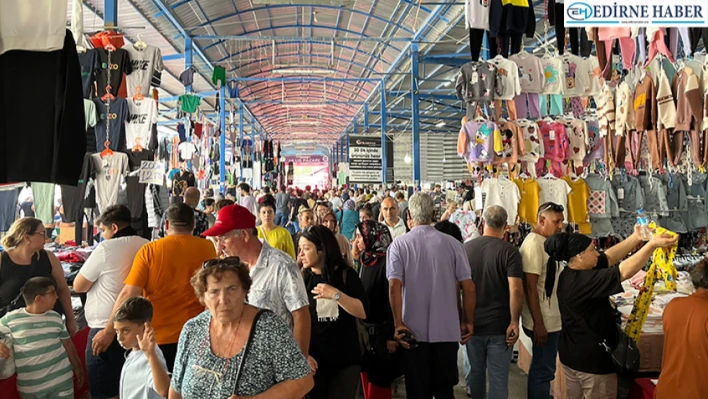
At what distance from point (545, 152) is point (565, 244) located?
2.71 meters

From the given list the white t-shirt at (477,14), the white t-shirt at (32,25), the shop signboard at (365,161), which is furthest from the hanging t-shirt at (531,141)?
the shop signboard at (365,161)

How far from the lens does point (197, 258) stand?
11.0 ft

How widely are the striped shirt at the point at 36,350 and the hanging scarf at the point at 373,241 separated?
2.11m

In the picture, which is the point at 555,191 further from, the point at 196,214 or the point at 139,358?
the point at 139,358

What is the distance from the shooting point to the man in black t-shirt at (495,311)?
362cm

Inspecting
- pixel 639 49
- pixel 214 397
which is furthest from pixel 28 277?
pixel 639 49

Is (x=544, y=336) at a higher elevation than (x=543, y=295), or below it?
below

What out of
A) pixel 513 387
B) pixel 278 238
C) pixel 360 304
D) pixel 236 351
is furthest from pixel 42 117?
pixel 513 387

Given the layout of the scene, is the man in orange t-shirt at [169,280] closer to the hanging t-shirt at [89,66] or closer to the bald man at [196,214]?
the hanging t-shirt at [89,66]

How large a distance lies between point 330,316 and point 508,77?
3.25 meters

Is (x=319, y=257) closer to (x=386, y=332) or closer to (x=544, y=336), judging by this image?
(x=386, y=332)

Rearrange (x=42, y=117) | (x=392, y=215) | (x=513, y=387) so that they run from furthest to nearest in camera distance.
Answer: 1. (x=392, y=215)
2. (x=513, y=387)
3. (x=42, y=117)

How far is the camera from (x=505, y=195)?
18.2 feet

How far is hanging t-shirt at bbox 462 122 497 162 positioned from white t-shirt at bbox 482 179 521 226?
316 mm
